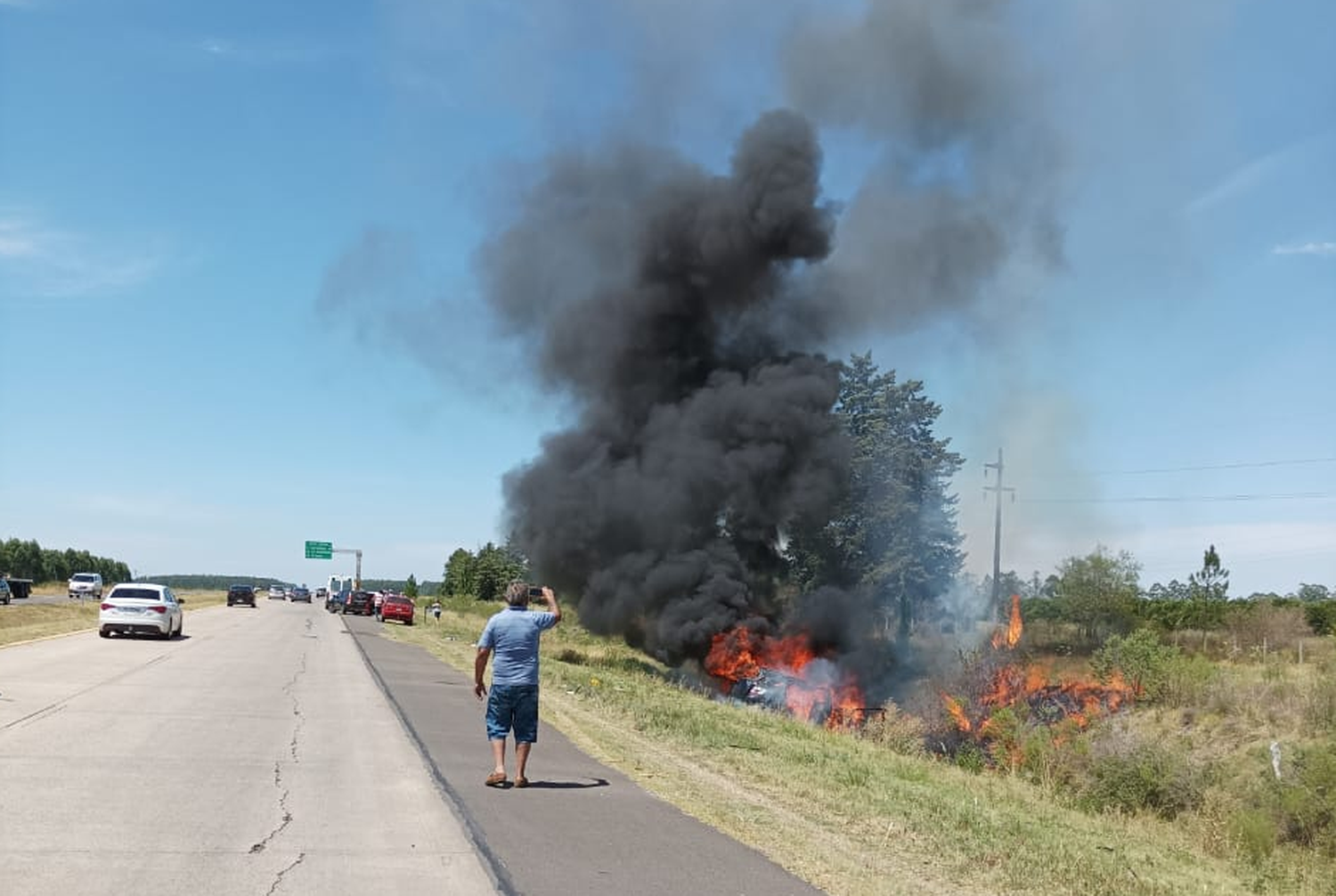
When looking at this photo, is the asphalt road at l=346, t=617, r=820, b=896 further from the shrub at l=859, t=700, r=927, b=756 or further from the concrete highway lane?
the shrub at l=859, t=700, r=927, b=756

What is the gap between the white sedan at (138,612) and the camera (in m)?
27.9

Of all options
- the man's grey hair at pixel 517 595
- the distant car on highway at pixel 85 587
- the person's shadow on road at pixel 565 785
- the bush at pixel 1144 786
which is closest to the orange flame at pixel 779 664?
the bush at pixel 1144 786

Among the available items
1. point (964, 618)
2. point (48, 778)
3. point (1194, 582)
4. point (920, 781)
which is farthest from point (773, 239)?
point (1194, 582)

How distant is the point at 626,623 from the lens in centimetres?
3384

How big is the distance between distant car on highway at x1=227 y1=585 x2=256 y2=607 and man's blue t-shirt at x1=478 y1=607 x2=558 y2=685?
214 ft

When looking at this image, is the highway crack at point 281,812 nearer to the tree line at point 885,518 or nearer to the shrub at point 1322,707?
the shrub at point 1322,707

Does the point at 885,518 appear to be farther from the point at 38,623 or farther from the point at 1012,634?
the point at 38,623

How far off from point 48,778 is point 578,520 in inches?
1033

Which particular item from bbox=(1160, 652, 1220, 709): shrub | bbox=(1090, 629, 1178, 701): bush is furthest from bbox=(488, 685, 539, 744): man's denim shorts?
bbox=(1090, 629, 1178, 701): bush

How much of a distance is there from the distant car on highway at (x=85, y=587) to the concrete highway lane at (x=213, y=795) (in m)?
53.5

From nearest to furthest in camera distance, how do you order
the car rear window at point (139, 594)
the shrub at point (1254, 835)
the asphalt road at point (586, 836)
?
the asphalt road at point (586, 836) < the shrub at point (1254, 835) < the car rear window at point (139, 594)

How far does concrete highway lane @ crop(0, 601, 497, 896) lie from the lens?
6.05 meters

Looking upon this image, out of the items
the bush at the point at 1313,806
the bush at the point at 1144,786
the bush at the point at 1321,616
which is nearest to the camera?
the bush at the point at 1313,806

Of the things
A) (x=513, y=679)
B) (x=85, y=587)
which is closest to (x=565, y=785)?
(x=513, y=679)
